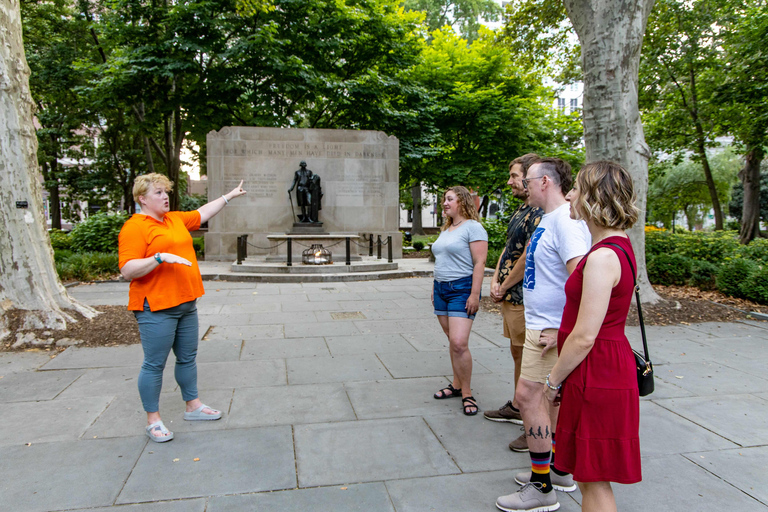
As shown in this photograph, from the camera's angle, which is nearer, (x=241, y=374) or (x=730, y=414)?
(x=730, y=414)

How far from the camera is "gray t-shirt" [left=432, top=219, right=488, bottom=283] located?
400 cm

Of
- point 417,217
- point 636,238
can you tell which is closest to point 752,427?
point 636,238

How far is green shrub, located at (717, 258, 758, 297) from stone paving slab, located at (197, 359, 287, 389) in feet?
27.3

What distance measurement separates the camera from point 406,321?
25.3ft

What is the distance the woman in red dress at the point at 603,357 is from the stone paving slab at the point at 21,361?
17.9ft

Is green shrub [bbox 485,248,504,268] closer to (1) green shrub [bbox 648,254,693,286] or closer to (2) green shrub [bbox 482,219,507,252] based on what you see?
(2) green shrub [bbox 482,219,507,252]

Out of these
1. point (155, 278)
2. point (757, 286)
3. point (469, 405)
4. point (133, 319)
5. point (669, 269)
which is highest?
point (155, 278)

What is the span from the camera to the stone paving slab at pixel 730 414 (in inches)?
145

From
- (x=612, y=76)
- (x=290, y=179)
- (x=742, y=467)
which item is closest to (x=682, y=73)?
(x=612, y=76)

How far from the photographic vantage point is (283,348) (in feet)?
20.0

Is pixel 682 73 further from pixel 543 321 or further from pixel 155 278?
pixel 155 278

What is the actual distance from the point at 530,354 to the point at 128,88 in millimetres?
19364

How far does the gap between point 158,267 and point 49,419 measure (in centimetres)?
161

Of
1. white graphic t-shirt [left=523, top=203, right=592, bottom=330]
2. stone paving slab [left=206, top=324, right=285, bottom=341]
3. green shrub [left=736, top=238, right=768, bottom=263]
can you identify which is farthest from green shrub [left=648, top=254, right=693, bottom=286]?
white graphic t-shirt [left=523, top=203, right=592, bottom=330]
